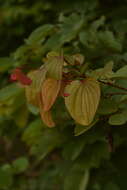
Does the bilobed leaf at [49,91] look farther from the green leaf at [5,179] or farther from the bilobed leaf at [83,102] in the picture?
the green leaf at [5,179]

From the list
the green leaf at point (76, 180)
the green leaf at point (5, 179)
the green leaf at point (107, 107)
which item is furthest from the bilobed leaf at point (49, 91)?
the green leaf at point (5, 179)

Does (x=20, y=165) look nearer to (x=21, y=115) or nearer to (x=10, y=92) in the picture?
(x=21, y=115)

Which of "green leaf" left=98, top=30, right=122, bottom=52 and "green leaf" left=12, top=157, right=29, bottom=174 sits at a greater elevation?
"green leaf" left=98, top=30, right=122, bottom=52

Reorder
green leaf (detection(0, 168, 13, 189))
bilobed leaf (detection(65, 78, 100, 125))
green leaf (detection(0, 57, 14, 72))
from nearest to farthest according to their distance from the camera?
bilobed leaf (detection(65, 78, 100, 125)) → green leaf (detection(0, 57, 14, 72)) → green leaf (detection(0, 168, 13, 189))

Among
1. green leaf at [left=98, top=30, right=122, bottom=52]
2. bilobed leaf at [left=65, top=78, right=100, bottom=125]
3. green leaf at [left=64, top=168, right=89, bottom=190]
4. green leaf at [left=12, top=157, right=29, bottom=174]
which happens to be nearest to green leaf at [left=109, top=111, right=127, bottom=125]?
bilobed leaf at [left=65, top=78, right=100, bottom=125]

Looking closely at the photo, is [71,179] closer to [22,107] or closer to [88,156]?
[88,156]

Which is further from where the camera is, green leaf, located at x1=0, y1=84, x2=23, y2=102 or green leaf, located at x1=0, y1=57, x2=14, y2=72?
green leaf, located at x1=0, y1=57, x2=14, y2=72

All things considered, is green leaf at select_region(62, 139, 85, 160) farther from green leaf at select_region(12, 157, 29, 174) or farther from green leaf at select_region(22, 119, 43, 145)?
green leaf at select_region(12, 157, 29, 174)
